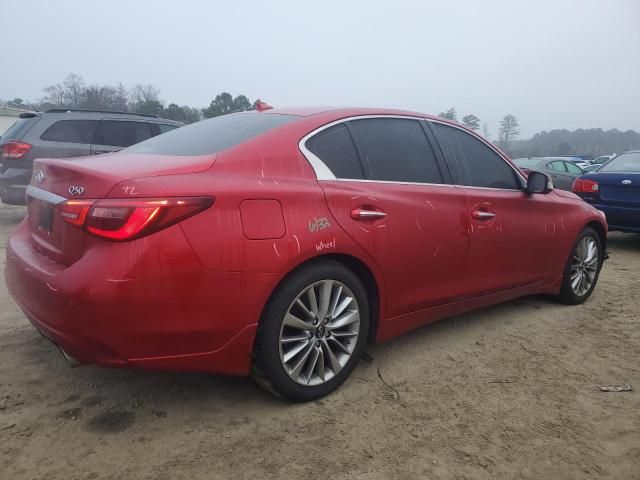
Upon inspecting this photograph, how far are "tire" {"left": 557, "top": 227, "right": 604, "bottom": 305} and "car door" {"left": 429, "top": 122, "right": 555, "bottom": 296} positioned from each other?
15.4 inches

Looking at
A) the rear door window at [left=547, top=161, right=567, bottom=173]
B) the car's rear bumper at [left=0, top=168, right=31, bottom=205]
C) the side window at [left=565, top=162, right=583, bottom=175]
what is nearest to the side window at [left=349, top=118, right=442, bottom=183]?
the car's rear bumper at [left=0, top=168, right=31, bottom=205]

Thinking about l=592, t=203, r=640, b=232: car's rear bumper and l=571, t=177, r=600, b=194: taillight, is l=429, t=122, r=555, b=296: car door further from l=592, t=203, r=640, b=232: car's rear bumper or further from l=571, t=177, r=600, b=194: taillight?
l=571, t=177, r=600, b=194: taillight

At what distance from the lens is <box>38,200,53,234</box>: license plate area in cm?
240

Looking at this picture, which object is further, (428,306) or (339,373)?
(428,306)

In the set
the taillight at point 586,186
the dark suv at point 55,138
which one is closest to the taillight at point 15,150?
the dark suv at point 55,138

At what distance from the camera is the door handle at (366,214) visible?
2.70 m

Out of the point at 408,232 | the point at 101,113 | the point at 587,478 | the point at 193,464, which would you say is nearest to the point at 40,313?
the point at 193,464

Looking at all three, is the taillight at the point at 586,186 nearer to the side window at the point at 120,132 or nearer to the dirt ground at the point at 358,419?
the dirt ground at the point at 358,419

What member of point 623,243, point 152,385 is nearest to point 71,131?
point 152,385

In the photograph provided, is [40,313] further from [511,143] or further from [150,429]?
[511,143]

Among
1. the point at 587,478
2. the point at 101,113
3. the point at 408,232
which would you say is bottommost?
the point at 587,478

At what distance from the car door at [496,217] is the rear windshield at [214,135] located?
3.93 ft

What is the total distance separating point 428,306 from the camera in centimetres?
318

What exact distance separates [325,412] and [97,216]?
1.42 m
